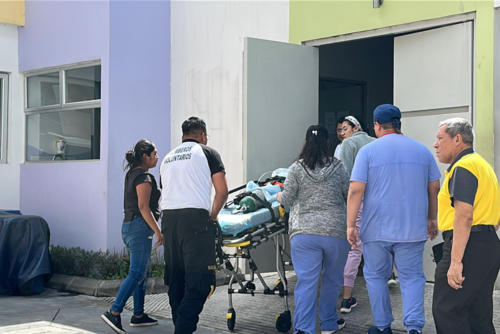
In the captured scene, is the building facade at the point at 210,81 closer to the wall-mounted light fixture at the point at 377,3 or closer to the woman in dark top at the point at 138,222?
the wall-mounted light fixture at the point at 377,3

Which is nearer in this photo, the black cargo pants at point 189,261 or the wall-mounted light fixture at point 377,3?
the black cargo pants at point 189,261

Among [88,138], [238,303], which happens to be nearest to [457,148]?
[238,303]

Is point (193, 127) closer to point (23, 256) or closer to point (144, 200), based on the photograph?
point (144, 200)

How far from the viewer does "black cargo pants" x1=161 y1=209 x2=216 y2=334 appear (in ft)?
16.5

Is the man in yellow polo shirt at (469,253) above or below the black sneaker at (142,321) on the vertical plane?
above

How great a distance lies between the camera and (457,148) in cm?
412

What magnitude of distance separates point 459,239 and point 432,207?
1.11 meters

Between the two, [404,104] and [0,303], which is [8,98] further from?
[404,104]

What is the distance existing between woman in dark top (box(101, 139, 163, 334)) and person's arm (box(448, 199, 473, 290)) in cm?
284

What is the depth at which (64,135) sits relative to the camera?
9.98m

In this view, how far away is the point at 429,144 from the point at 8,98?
22.1 ft

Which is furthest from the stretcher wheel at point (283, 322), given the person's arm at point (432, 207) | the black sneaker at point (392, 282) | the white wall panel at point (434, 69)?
the white wall panel at point (434, 69)

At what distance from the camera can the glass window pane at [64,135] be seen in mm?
9523

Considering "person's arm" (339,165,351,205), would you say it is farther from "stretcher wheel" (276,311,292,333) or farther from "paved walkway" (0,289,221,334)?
"paved walkway" (0,289,221,334)
